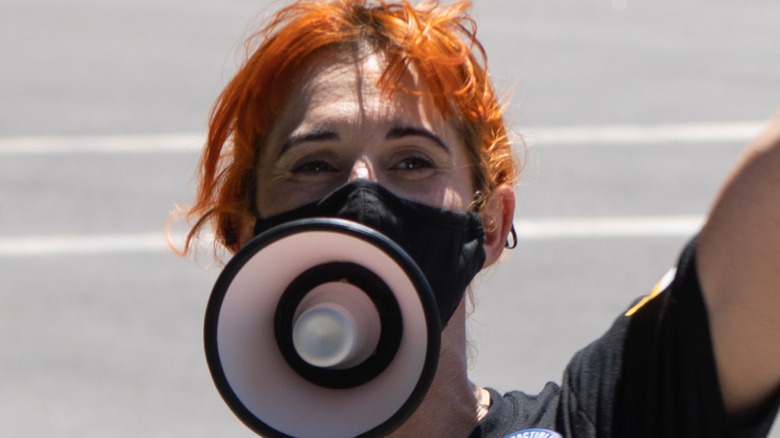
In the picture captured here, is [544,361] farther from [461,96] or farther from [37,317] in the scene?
[461,96]

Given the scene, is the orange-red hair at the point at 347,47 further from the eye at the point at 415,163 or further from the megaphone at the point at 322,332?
the megaphone at the point at 322,332

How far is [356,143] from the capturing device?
2.66m

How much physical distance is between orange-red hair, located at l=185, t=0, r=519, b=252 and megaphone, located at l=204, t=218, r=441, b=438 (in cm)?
42

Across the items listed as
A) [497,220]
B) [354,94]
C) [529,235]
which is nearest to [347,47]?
[354,94]

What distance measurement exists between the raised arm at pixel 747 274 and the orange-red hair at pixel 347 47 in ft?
2.44

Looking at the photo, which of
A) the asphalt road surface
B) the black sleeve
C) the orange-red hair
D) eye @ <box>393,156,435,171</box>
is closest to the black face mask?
eye @ <box>393,156,435,171</box>

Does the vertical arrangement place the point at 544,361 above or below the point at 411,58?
below

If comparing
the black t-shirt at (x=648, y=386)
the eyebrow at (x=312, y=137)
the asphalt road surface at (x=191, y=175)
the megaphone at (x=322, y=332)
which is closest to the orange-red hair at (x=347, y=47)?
the eyebrow at (x=312, y=137)

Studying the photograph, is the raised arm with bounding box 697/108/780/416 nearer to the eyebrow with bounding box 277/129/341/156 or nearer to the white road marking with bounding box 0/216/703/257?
the eyebrow with bounding box 277/129/341/156

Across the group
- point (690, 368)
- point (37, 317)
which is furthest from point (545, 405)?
point (37, 317)

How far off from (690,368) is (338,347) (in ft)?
2.19

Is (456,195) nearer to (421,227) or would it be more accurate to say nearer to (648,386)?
(421,227)

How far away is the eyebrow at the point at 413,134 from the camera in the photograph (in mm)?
2664

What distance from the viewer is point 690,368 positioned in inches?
90.7
